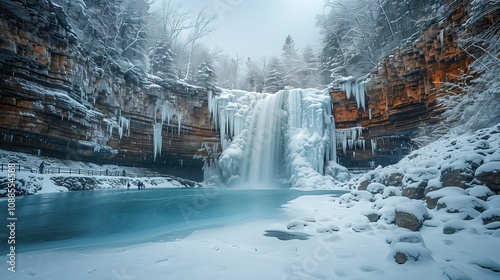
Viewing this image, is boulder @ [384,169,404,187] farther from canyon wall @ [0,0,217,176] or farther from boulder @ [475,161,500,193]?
canyon wall @ [0,0,217,176]

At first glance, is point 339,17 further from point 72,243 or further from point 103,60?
point 72,243

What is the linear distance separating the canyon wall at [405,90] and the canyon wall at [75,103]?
15.0 m

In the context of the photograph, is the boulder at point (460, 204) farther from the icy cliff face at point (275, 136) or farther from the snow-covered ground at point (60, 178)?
the snow-covered ground at point (60, 178)

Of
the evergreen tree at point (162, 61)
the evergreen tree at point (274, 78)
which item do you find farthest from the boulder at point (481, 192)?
the evergreen tree at point (274, 78)

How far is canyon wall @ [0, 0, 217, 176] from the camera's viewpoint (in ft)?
44.7

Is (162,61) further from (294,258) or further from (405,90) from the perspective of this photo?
(294,258)

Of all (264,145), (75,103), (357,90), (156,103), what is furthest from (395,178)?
(156,103)

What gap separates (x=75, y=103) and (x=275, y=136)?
1619 cm

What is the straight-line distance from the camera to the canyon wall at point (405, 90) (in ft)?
42.4

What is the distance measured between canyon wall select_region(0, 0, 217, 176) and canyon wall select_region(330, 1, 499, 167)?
15025 millimetres

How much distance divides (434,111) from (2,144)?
29.0m

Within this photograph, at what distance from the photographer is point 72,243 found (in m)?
3.80

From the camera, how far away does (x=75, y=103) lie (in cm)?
1593

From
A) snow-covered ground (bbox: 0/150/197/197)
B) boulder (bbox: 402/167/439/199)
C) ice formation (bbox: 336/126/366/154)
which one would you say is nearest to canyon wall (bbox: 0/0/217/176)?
snow-covered ground (bbox: 0/150/197/197)
